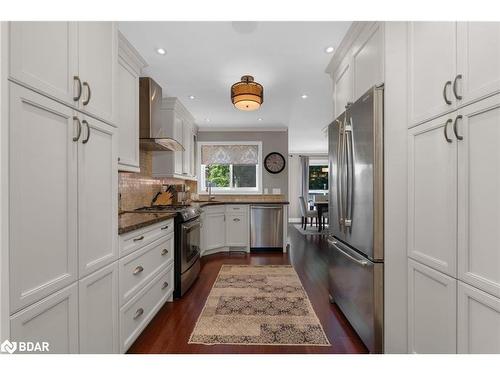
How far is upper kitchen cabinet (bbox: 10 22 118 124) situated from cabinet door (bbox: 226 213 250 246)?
126 inches

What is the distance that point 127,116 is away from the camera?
2168 millimetres

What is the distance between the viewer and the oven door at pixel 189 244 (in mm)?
2502

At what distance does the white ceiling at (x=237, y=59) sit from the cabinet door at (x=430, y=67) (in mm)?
742

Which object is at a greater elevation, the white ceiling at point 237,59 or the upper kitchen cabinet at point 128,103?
the white ceiling at point 237,59

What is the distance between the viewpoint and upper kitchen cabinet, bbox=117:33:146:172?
6.67 ft

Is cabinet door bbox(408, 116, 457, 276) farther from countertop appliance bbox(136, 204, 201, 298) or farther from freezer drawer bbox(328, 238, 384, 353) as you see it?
countertop appliance bbox(136, 204, 201, 298)

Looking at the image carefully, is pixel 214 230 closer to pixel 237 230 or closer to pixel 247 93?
pixel 237 230

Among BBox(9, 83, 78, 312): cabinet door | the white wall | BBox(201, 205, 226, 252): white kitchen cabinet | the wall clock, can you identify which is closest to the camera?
BBox(9, 83, 78, 312): cabinet door

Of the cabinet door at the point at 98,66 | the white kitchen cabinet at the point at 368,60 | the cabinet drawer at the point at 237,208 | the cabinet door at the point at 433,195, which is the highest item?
the white kitchen cabinet at the point at 368,60

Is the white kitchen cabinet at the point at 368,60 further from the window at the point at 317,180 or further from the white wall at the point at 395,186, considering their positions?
the window at the point at 317,180

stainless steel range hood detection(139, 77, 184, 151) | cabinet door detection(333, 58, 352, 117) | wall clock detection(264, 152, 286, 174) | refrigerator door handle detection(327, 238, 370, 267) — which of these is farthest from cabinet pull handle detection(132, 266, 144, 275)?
wall clock detection(264, 152, 286, 174)

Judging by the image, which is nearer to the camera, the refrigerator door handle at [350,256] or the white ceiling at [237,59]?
the refrigerator door handle at [350,256]

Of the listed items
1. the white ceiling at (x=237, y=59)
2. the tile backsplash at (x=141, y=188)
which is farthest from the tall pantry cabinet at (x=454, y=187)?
the tile backsplash at (x=141, y=188)
